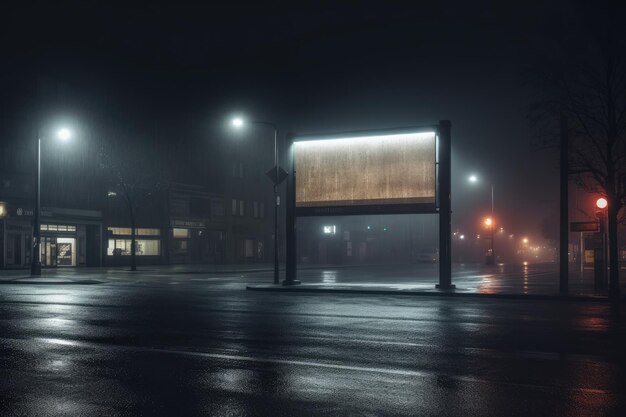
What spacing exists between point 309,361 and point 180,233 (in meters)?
56.2

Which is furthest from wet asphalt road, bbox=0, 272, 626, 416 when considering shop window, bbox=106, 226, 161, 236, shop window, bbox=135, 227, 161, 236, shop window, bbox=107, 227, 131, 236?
shop window, bbox=135, 227, 161, 236

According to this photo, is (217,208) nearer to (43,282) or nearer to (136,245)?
(136,245)

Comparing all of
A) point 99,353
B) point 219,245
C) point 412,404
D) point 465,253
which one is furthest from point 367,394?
point 465,253

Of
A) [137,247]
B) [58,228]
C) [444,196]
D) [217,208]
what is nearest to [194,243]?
[217,208]

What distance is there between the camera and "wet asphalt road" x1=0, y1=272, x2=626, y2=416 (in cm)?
715

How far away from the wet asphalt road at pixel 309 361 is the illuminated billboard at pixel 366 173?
29.5ft

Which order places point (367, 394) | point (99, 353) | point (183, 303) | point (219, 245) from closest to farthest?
point (367, 394), point (99, 353), point (183, 303), point (219, 245)

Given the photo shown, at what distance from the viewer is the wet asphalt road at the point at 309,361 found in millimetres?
7148

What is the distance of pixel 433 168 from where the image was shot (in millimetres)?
26328

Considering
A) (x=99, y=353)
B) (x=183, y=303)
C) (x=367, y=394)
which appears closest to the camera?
(x=367, y=394)

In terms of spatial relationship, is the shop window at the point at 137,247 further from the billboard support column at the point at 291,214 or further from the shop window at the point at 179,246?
the billboard support column at the point at 291,214

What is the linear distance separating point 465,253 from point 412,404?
99.8 m

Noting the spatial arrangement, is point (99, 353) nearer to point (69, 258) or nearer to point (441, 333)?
point (441, 333)

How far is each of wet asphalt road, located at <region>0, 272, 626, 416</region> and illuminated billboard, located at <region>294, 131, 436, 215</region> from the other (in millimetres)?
8987
